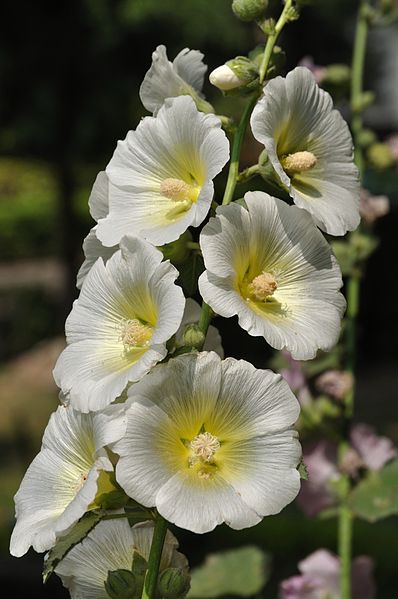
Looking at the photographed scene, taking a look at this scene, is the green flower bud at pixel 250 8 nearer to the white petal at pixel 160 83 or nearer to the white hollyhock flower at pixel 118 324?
the white petal at pixel 160 83

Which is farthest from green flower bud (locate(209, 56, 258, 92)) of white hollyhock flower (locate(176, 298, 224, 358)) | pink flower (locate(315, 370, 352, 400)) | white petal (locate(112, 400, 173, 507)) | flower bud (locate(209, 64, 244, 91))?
pink flower (locate(315, 370, 352, 400))

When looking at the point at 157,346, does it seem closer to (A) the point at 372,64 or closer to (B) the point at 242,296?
(B) the point at 242,296

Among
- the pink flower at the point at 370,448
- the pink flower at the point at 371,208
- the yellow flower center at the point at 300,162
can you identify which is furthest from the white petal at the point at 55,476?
the pink flower at the point at 371,208

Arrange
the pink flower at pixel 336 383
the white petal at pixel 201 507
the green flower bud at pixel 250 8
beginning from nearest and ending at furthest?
the white petal at pixel 201 507
the green flower bud at pixel 250 8
the pink flower at pixel 336 383

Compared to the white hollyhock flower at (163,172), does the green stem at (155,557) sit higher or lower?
lower

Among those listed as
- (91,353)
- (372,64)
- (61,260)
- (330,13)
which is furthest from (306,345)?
(372,64)
